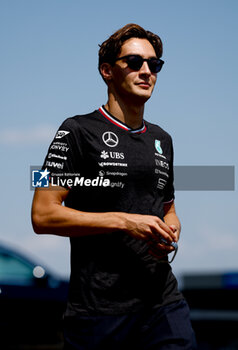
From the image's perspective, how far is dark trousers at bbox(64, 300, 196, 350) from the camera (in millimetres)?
4129

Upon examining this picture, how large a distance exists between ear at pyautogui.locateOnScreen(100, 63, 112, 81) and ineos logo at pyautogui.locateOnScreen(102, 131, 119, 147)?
505mm

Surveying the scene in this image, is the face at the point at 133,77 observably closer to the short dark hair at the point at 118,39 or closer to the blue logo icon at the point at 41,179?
the short dark hair at the point at 118,39

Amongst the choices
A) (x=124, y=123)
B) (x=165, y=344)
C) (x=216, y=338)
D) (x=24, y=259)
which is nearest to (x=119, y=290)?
(x=165, y=344)

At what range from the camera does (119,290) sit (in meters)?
4.17

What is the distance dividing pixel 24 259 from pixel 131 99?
720cm

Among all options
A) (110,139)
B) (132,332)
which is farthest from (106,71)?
(132,332)

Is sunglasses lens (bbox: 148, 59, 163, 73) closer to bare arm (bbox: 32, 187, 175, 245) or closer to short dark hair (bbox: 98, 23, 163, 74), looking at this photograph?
Answer: short dark hair (bbox: 98, 23, 163, 74)

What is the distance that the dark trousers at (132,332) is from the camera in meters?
4.13

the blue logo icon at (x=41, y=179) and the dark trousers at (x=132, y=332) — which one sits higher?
the blue logo icon at (x=41, y=179)


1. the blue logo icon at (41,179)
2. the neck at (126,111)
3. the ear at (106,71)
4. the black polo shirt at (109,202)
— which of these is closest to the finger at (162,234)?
the black polo shirt at (109,202)

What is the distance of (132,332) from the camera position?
415 centimetres

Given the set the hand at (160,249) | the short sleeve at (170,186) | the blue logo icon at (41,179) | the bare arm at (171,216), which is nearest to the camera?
the hand at (160,249)

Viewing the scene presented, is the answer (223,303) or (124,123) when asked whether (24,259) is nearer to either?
(223,303)

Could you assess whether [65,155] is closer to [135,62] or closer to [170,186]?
[135,62]
